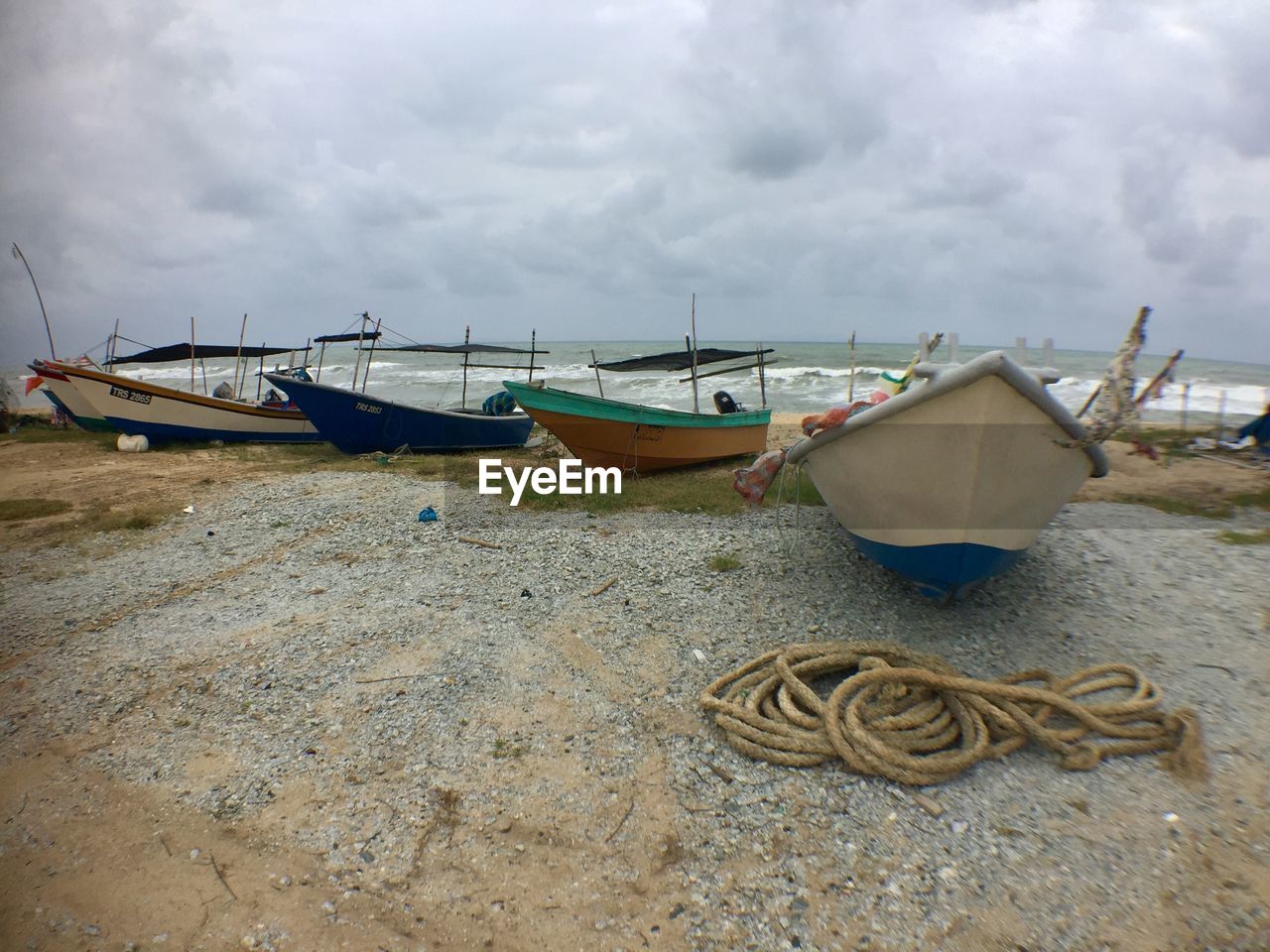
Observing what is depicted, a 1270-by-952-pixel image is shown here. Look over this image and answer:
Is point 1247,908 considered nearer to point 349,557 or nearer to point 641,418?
point 349,557

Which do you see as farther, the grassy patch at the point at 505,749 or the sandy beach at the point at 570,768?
the grassy patch at the point at 505,749

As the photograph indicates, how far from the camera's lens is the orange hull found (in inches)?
416

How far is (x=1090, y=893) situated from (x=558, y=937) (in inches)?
89.1

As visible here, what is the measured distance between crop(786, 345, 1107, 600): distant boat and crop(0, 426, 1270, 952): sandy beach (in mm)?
709

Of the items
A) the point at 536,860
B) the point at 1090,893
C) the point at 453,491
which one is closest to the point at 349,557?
the point at 453,491

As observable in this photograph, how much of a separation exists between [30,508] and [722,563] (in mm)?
9548

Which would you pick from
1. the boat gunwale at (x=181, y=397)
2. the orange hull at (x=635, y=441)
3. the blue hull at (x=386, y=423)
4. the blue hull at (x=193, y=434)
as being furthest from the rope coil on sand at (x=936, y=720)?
the boat gunwale at (x=181, y=397)

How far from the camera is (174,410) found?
14844mm

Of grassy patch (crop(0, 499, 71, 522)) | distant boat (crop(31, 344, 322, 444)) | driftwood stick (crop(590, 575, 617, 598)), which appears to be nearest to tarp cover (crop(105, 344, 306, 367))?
distant boat (crop(31, 344, 322, 444))

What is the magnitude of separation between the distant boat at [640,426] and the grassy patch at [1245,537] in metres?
7.01

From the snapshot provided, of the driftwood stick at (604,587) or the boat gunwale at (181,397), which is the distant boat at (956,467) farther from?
the boat gunwale at (181,397)

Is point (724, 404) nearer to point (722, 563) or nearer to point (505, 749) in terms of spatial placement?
point (722, 563)

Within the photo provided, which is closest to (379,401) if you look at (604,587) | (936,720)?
(604,587)

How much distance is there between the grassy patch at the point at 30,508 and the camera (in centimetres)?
884
